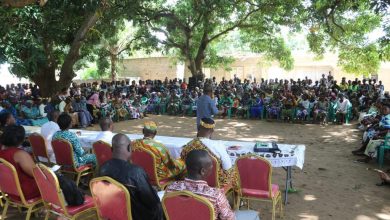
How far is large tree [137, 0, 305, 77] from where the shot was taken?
50.3ft

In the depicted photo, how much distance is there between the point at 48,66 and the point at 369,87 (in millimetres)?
12607

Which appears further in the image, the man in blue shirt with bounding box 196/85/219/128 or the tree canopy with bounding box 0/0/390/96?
the tree canopy with bounding box 0/0/390/96

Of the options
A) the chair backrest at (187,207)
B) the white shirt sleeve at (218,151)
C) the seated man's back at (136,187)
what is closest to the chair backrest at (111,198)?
the seated man's back at (136,187)

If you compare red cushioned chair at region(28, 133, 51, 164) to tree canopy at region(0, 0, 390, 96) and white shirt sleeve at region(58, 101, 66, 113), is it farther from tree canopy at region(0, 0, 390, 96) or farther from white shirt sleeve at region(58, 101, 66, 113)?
white shirt sleeve at region(58, 101, 66, 113)

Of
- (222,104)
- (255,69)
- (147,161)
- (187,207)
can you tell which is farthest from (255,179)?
(255,69)

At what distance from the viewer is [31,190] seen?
12.4 feet

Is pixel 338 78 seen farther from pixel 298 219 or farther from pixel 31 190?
pixel 31 190

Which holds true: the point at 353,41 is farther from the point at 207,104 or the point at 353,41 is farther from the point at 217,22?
the point at 207,104

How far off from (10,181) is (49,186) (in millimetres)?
581

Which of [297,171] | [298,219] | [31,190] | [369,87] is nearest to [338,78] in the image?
[369,87]

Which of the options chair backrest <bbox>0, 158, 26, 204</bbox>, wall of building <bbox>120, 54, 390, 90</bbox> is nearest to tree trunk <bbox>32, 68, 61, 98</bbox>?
chair backrest <bbox>0, 158, 26, 204</bbox>

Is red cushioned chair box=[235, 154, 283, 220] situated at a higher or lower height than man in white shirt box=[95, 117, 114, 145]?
lower

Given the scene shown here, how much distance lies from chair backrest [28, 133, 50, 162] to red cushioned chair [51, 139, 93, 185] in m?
0.41

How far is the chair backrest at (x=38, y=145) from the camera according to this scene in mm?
5357
